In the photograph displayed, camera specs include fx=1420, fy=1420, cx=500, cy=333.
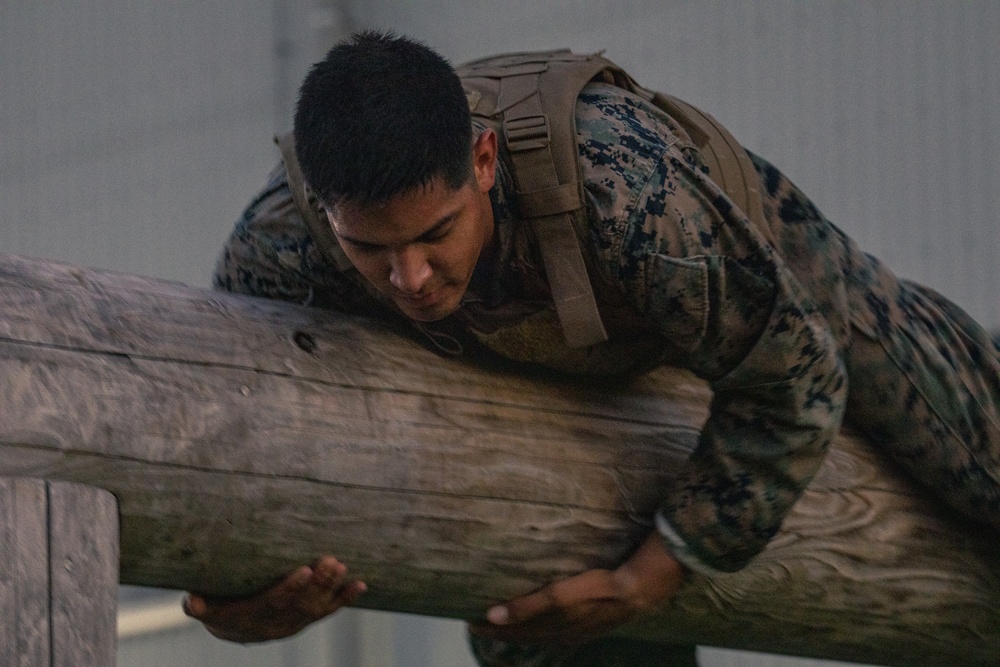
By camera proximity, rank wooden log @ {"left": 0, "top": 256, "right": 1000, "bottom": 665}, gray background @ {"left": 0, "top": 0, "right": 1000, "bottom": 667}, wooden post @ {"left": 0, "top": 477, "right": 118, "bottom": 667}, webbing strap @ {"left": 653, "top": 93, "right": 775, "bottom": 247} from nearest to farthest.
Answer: wooden post @ {"left": 0, "top": 477, "right": 118, "bottom": 667}
wooden log @ {"left": 0, "top": 256, "right": 1000, "bottom": 665}
webbing strap @ {"left": 653, "top": 93, "right": 775, "bottom": 247}
gray background @ {"left": 0, "top": 0, "right": 1000, "bottom": 667}

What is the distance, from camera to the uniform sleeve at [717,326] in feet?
6.71

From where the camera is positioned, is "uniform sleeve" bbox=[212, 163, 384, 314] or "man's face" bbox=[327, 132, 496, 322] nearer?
"man's face" bbox=[327, 132, 496, 322]

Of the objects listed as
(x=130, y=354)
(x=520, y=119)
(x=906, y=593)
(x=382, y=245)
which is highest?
(x=520, y=119)

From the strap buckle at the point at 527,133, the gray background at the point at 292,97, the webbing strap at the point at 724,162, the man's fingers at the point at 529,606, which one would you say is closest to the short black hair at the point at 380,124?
the strap buckle at the point at 527,133

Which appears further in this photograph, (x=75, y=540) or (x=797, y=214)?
(x=797, y=214)

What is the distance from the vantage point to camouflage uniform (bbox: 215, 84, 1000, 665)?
2064 millimetres

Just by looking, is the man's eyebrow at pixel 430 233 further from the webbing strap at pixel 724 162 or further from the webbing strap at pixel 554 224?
the webbing strap at pixel 724 162

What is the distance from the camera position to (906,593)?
2477 mm

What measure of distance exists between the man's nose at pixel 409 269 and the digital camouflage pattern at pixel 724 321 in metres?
0.19

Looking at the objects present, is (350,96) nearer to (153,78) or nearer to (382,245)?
(382,245)

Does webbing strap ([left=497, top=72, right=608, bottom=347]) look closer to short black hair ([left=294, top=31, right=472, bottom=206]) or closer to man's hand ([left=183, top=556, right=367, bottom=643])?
short black hair ([left=294, top=31, right=472, bottom=206])

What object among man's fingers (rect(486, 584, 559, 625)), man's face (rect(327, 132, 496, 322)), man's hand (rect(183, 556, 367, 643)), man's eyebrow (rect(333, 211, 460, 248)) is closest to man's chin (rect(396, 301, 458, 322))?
man's face (rect(327, 132, 496, 322))

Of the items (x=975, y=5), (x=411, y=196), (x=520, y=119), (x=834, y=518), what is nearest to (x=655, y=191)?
(x=520, y=119)

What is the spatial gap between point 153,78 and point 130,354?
4553mm
